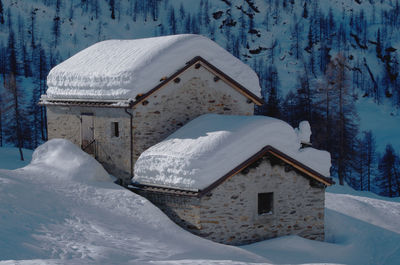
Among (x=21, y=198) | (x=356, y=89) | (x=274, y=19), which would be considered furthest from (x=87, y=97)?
(x=274, y=19)

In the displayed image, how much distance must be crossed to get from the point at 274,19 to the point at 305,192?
84.1m

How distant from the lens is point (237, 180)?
61.1ft

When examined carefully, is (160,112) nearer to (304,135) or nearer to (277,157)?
(277,157)

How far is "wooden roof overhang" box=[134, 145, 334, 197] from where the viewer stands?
17.9 metres

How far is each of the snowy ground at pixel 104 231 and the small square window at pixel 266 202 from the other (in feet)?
3.80

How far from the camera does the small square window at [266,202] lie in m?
19.6

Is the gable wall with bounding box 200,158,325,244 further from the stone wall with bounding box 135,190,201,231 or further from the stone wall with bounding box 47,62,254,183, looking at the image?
the stone wall with bounding box 47,62,254,183

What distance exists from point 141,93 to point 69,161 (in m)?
3.49

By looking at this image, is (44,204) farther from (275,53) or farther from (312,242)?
(275,53)

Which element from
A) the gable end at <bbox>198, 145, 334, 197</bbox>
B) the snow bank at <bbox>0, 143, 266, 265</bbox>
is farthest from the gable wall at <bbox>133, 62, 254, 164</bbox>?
the gable end at <bbox>198, 145, 334, 197</bbox>

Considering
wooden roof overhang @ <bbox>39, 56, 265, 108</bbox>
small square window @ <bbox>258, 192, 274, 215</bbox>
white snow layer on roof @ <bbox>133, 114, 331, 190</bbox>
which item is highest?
wooden roof overhang @ <bbox>39, 56, 265, 108</bbox>

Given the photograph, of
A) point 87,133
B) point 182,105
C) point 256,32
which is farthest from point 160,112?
point 256,32

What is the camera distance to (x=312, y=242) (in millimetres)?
19688

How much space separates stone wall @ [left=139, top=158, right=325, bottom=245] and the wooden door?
4074 mm
